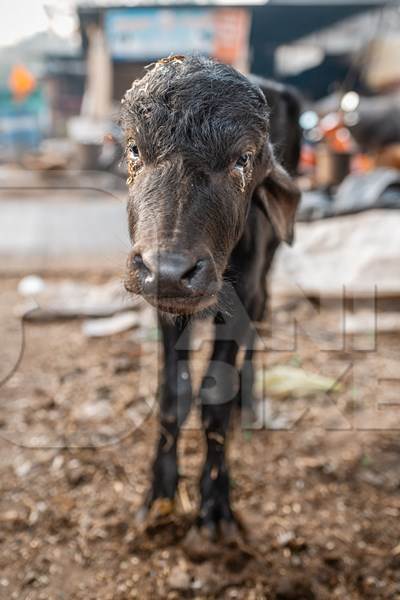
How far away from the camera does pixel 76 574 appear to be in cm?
230

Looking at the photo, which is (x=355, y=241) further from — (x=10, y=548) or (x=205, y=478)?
(x=10, y=548)

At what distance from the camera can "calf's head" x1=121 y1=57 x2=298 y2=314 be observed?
1635 millimetres

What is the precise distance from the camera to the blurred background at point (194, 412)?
7.75 feet

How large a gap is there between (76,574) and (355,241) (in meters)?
4.27

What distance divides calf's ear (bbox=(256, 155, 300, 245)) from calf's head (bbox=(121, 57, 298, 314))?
1.07ft

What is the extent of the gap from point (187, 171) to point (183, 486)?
180 cm

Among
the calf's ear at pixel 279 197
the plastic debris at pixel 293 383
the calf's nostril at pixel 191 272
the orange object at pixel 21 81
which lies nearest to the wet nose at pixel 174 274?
the calf's nostril at pixel 191 272

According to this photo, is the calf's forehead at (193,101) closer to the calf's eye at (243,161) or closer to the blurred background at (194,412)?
the calf's eye at (243,161)

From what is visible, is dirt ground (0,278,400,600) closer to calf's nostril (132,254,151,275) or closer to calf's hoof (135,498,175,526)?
calf's hoof (135,498,175,526)

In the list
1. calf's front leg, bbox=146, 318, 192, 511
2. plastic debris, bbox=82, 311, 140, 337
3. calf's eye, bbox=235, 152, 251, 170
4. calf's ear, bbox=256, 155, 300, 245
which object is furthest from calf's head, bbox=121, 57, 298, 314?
plastic debris, bbox=82, 311, 140, 337

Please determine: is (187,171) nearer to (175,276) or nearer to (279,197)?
(175,276)

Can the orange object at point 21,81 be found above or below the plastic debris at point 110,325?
above

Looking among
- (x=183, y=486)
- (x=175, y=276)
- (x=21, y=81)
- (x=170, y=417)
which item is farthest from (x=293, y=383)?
(x=21, y=81)

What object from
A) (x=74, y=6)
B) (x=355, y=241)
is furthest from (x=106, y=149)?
(x=355, y=241)
